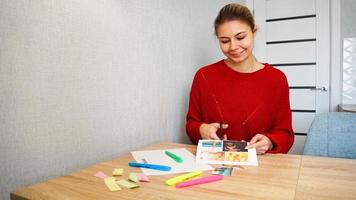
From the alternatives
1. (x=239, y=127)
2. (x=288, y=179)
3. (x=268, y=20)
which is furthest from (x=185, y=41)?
(x=268, y=20)

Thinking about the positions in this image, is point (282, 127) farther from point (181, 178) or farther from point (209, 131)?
point (181, 178)

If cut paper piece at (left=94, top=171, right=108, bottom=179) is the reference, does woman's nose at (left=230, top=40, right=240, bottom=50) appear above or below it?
above

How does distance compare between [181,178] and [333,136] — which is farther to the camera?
[333,136]

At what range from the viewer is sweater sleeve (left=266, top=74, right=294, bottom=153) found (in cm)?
104

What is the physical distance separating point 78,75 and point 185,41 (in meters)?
0.81

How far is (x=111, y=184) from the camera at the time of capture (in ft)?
2.20

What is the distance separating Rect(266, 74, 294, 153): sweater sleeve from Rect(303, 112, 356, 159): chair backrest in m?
0.21

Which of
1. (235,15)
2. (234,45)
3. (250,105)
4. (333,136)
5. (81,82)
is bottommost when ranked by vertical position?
(333,136)

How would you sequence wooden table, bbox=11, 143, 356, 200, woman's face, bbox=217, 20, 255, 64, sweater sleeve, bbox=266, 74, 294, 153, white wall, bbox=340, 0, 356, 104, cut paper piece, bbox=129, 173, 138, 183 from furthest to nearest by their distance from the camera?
white wall, bbox=340, 0, 356, 104
woman's face, bbox=217, 20, 255, 64
sweater sleeve, bbox=266, 74, 294, 153
cut paper piece, bbox=129, 173, 138, 183
wooden table, bbox=11, 143, 356, 200

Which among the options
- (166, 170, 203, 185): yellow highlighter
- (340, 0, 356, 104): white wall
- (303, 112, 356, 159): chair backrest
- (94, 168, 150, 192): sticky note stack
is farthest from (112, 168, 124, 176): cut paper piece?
(340, 0, 356, 104): white wall

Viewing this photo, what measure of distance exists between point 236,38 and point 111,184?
802 mm

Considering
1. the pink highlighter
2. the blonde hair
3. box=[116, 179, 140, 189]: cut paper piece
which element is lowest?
the pink highlighter

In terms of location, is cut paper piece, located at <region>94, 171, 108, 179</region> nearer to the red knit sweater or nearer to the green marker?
the green marker

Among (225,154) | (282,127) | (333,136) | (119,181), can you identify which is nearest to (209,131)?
(225,154)
